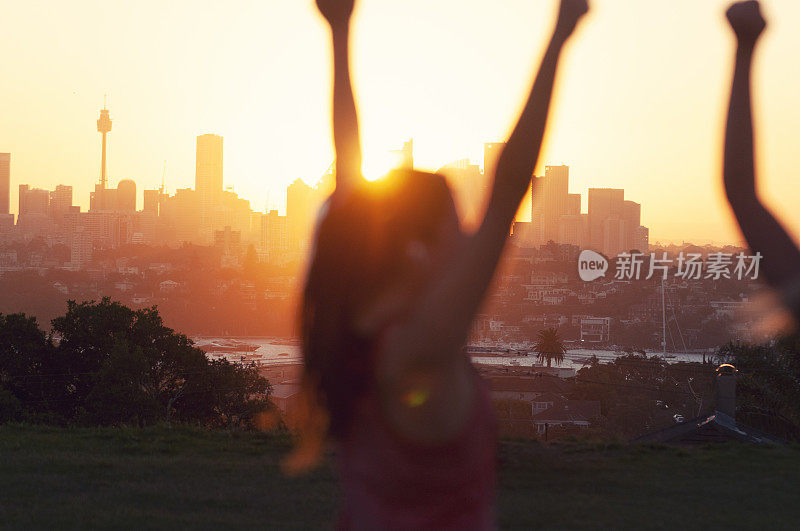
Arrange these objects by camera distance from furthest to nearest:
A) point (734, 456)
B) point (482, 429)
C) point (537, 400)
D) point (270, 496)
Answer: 1. point (537, 400)
2. point (734, 456)
3. point (270, 496)
4. point (482, 429)

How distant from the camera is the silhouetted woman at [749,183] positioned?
775 millimetres

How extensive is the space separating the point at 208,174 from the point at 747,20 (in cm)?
10483

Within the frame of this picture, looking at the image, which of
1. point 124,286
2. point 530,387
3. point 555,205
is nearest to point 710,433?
point 530,387

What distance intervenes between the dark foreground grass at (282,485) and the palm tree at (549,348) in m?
32.9

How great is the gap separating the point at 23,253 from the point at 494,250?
82056 millimetres

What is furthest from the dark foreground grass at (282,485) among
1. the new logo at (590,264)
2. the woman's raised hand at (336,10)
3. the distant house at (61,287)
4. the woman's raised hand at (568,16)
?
the distant house at (61,287)

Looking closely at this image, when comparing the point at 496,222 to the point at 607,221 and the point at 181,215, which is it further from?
the point at 181,215

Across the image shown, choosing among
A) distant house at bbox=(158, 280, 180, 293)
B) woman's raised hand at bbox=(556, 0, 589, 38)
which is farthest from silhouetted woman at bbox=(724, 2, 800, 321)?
distant house at bbox=(158, 280, 180, 293)

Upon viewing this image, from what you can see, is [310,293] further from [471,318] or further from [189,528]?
[189,528]

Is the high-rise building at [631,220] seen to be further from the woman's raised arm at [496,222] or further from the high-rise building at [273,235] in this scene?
the woman's raised arm at [496,222]

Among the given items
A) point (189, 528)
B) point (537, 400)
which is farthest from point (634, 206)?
point (189, 528)

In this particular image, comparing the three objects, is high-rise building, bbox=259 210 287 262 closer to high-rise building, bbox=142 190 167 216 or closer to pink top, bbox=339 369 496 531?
high-rise building, bbox=142 190 167 216

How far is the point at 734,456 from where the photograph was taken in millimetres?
8289

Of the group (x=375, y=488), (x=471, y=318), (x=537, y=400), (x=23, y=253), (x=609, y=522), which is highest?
(x=23, y=253)
